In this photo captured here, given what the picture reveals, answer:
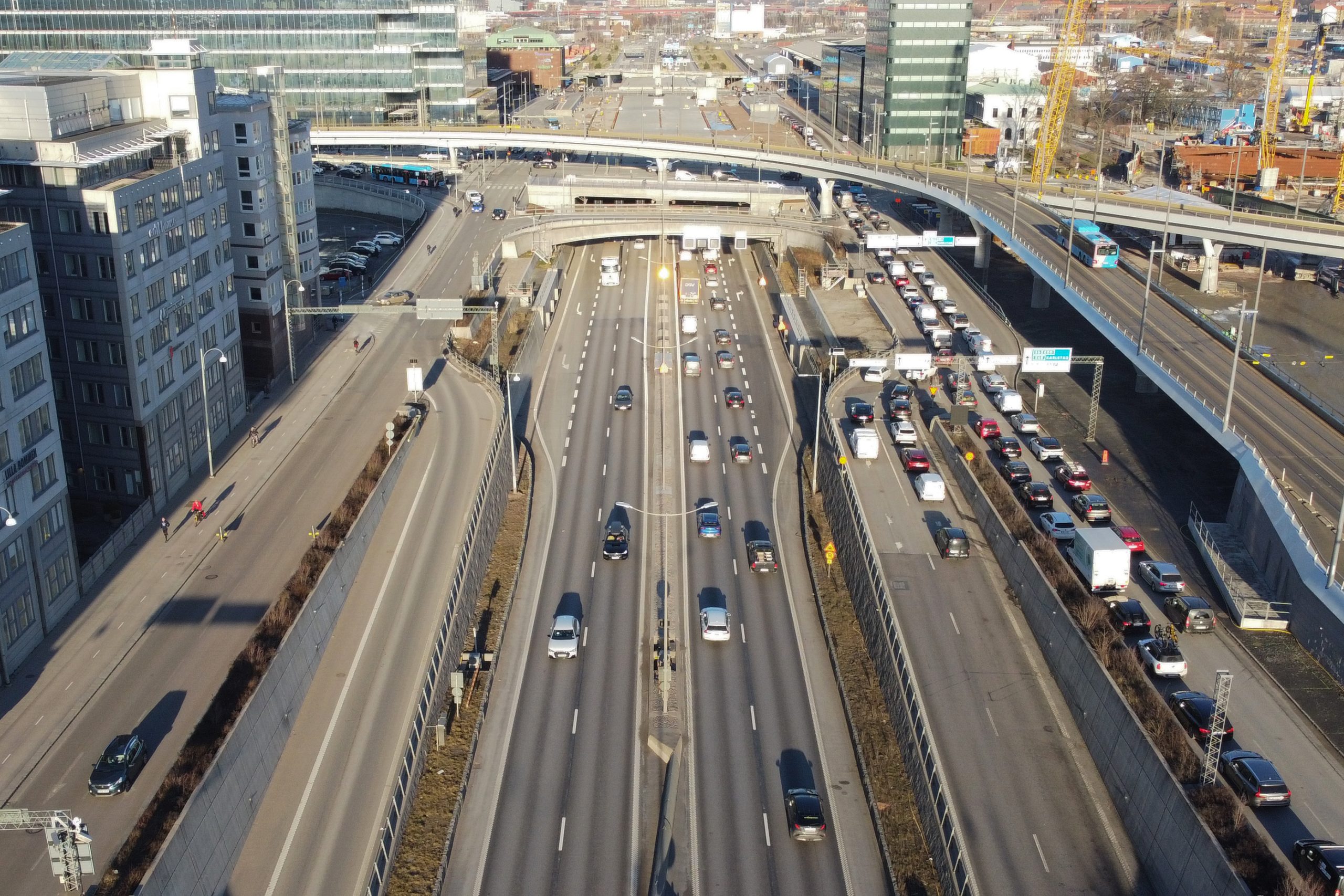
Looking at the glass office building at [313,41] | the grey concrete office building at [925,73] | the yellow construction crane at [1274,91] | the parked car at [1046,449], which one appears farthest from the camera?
the grey concrete office building at [925,73]

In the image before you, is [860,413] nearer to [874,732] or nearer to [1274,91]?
[874,732]

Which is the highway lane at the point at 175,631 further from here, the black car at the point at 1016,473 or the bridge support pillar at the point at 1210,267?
the bridge support pillar at the point at 1210,267

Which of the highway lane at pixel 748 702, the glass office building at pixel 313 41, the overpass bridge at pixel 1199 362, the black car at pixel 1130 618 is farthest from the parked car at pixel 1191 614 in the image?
the glass office building at pixel 313 41

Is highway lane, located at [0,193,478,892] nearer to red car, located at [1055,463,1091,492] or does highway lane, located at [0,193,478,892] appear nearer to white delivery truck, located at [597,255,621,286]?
red car, located at [1055,463,1091,492]

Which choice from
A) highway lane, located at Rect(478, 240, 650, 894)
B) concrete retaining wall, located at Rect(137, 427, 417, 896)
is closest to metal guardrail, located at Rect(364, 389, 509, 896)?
highway lane, located at Rect(478, 240, 650, 894)

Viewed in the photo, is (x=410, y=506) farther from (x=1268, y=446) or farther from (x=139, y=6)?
(x=139, y=6)

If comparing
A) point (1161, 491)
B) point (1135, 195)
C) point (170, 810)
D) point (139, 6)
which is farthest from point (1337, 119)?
point (170, 810)
